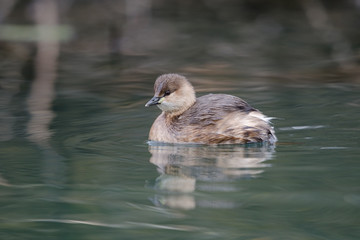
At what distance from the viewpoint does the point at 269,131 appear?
Answer: 22.9 ft

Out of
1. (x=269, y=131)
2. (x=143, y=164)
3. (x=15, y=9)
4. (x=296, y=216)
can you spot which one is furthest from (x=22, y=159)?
(x=15, y=9)

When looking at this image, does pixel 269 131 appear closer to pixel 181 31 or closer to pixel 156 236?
pixel 156 236

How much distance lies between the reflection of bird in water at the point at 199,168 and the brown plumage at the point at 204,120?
13 centimetres

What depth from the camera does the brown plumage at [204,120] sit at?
7.04m

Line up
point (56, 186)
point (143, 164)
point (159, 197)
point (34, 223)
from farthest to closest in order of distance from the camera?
1. point (143, 164)
2. point (56, 186)
3. point (159, 197)
4. point (34, 223)

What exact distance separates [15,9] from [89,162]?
48.8ft

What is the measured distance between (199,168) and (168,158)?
596 mm

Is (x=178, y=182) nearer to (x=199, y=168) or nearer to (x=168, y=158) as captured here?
(x=199, y=168)

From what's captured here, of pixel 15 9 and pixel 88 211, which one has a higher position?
pixel 15 9

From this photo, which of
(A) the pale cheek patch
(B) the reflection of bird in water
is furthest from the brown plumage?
(B) the reflection of bird in water

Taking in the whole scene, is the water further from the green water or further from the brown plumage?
the brown plumage

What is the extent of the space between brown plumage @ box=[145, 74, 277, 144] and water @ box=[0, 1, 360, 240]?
0.14 meters

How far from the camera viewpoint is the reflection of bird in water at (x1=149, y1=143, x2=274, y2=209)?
5.28 metres

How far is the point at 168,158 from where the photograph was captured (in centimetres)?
651
